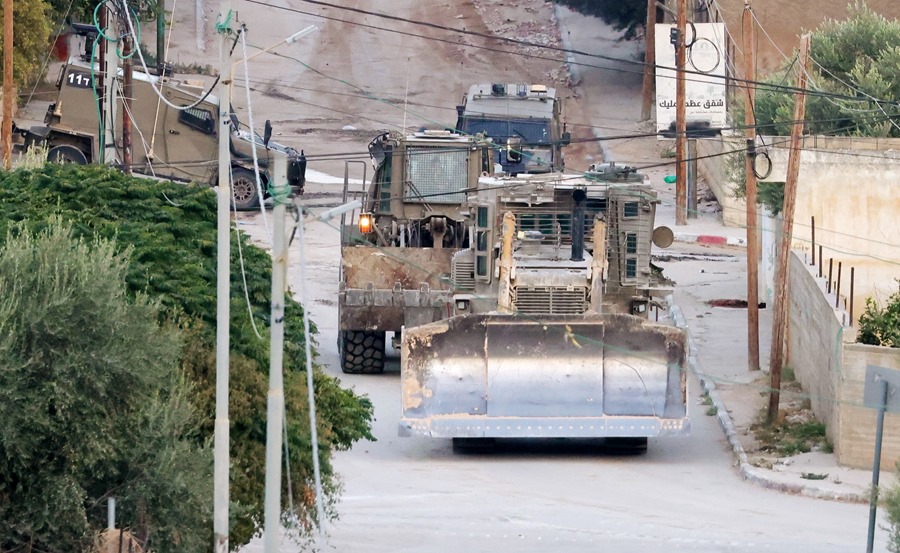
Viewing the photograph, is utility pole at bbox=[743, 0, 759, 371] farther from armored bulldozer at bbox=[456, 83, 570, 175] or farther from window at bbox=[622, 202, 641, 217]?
armored bulldozer at bbox=[456, 83, 570, 175]

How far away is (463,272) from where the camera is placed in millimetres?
20141

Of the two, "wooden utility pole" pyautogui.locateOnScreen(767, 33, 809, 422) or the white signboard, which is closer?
"wooden utility pole" pyautogui.locateOnScreen(767, 33, 809, 422)

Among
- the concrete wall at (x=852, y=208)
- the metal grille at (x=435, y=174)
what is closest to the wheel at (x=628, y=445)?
the metal grille at (x=435, y=174)

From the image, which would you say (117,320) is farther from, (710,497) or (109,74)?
(109,74)

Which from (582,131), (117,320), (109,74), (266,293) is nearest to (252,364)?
(266,293)

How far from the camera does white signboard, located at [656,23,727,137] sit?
3625 cm

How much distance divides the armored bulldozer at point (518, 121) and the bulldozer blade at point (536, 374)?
856 cm

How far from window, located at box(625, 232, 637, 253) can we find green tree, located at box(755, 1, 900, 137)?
29.9 ft

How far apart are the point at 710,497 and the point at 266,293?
536cm

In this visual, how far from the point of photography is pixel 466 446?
18.5 m

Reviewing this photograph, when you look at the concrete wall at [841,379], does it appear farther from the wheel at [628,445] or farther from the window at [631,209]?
the window at [631,209]

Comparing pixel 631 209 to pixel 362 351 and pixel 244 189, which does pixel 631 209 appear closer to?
pixel 362 351

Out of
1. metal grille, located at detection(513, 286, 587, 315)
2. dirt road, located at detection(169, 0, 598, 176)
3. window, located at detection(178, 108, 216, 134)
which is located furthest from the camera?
dirt road, located at detection(169, 0, 598, 176)

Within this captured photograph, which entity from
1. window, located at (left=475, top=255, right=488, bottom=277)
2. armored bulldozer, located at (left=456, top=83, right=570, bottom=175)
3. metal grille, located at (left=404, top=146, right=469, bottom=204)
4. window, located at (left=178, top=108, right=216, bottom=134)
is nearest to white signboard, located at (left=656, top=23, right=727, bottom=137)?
armored bulldozer, located at (left=456, top=83, right=570, bottom=175)
